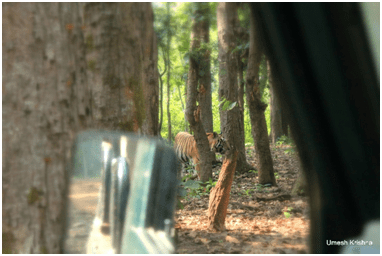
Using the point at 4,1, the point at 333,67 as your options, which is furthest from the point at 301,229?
the point at 4,1

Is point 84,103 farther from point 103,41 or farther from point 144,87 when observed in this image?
point 144,87

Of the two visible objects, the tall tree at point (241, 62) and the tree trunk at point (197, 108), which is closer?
the tree trunk at point (197, 108)

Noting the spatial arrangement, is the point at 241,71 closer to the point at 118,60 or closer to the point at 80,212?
the point at 118,60

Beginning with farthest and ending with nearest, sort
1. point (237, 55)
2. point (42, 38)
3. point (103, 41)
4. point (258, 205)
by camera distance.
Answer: point (237, 55) → point (258, 205) → point (103, 41) → point (42, 38)

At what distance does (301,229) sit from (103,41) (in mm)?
2553

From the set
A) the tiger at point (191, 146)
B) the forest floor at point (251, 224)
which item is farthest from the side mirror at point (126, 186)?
the tiger at point (191, 146)

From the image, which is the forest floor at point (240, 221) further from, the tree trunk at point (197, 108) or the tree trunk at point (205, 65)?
the tree trunk at point (205, 65)

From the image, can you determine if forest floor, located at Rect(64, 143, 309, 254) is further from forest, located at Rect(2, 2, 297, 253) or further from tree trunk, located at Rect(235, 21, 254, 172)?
tree trunk, located at Rect(235, 21, 254, 172)

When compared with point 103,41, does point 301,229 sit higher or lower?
lower

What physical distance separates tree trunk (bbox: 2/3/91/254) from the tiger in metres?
8.69

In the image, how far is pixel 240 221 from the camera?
612cm

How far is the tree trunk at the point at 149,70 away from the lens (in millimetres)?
2988

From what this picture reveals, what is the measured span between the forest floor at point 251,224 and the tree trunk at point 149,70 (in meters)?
1.46

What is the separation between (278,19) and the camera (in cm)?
277
